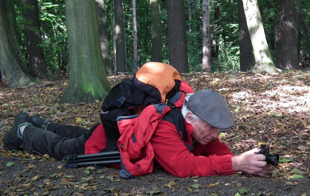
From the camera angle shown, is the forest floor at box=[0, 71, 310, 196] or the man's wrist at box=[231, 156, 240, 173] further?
the man's wrist at box=[231, 156, 240, 173]

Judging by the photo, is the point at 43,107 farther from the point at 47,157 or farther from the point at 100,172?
the point at 100,172

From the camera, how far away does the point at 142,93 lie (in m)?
3.45

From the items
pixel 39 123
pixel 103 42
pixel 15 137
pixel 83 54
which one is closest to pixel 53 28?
pixel 103 42

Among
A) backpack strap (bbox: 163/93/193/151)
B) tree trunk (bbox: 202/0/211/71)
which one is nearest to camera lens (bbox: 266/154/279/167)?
backpack strap (bbox: 163/93/193/151)

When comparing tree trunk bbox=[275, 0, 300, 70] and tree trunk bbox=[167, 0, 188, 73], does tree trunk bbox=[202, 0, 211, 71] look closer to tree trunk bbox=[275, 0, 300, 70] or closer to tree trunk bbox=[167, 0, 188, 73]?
tree trunk bbox=[275, 0, 300, 70]

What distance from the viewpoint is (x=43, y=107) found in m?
8.30

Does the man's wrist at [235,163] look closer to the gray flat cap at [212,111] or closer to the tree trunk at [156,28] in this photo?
the gray flat cap at [212,111]

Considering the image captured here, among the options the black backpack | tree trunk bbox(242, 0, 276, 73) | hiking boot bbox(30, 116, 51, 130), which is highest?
tree trunk bbox(242, 0, 276, 73)

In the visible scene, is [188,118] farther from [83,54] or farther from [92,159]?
[83,54]

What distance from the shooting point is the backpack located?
339cm

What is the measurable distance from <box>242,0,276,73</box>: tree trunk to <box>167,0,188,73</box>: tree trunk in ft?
7.92

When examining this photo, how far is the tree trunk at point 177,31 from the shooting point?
12773 mm

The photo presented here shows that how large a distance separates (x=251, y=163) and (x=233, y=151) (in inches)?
60.3

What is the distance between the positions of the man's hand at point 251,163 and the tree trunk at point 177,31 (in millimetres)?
9820
